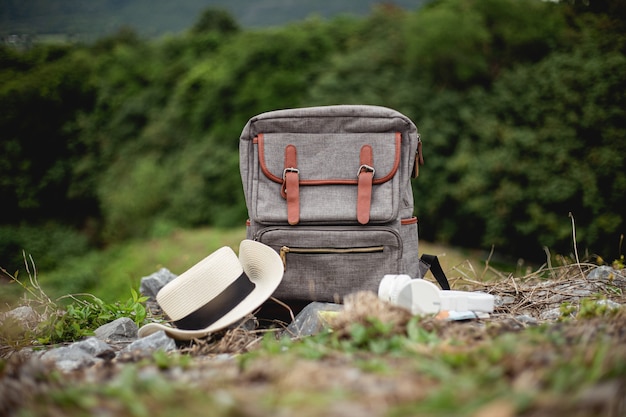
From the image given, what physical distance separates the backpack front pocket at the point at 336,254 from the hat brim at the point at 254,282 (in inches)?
7.8

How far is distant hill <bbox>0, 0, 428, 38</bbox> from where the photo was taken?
1858 cm

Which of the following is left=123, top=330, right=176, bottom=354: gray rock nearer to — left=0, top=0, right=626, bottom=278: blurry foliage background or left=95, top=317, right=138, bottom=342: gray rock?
left=95, top=317, right=138, bottom=342: gray rock

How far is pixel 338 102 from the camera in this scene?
17375mm

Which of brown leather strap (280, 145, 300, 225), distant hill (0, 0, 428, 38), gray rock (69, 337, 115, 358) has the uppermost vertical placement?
distant hill (0, 0, 428, 38)

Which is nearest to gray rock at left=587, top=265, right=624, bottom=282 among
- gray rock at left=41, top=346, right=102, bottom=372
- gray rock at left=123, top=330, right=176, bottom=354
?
gray rock at left=123, top=330, right=176, bottom=354

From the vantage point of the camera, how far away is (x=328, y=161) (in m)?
3.21

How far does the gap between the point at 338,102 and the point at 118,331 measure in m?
15.1

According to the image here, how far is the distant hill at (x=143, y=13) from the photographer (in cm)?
1858

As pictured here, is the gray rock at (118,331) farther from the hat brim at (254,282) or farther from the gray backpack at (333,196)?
the gray backpack at (333,196)

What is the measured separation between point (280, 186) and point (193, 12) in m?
26.5

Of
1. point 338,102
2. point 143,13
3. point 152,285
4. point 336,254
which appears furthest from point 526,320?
point 143,13

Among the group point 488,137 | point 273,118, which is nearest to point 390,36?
point 488,137

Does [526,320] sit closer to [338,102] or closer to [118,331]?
[118,331]

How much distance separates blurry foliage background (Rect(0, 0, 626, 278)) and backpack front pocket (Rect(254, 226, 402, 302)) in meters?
10.0
